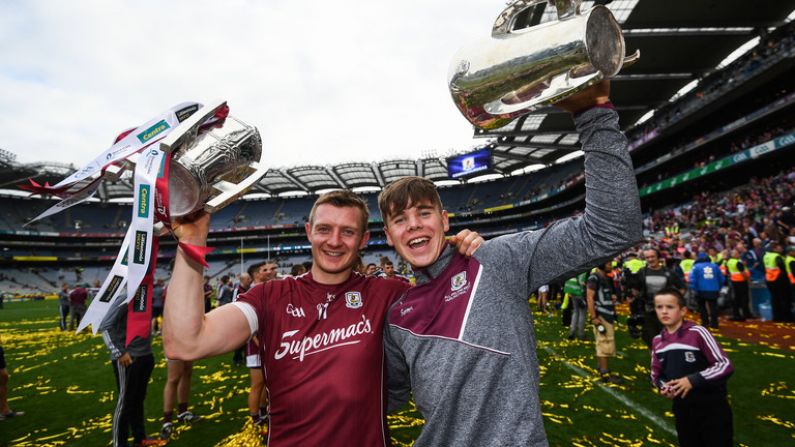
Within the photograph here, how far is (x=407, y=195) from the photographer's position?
1.78m

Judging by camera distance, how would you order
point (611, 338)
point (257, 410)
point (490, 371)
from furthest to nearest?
1. point (611, 338)
2. point (257, 410)
3. point (490, 371)

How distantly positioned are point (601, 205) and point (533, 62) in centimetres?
54

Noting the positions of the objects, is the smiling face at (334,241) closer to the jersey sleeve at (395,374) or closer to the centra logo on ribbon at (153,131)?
the jersey sleeve at (395,374)

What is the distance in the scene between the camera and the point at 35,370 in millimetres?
9234

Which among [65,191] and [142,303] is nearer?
[142,303]

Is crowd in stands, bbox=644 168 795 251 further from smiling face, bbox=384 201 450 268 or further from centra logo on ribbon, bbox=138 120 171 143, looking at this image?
centra logo on ribbon, bbox=138 120 171 143

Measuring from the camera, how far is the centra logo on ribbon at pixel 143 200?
1.47 metres

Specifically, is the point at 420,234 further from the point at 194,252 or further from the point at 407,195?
the point at 194,252

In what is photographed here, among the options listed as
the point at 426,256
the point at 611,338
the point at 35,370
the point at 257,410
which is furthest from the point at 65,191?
the point at 35,370

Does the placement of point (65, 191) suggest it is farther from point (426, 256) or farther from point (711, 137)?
point (711, 137)

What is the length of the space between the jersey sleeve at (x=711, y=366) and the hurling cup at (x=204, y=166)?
11.1ft

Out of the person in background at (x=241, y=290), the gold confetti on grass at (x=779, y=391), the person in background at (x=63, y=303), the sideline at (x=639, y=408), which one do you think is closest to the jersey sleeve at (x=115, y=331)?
the person in background at (x=241, y=290)

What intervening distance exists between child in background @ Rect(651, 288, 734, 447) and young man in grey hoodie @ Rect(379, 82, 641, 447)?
2304 mm

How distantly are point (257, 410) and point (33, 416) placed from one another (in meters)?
3.79
